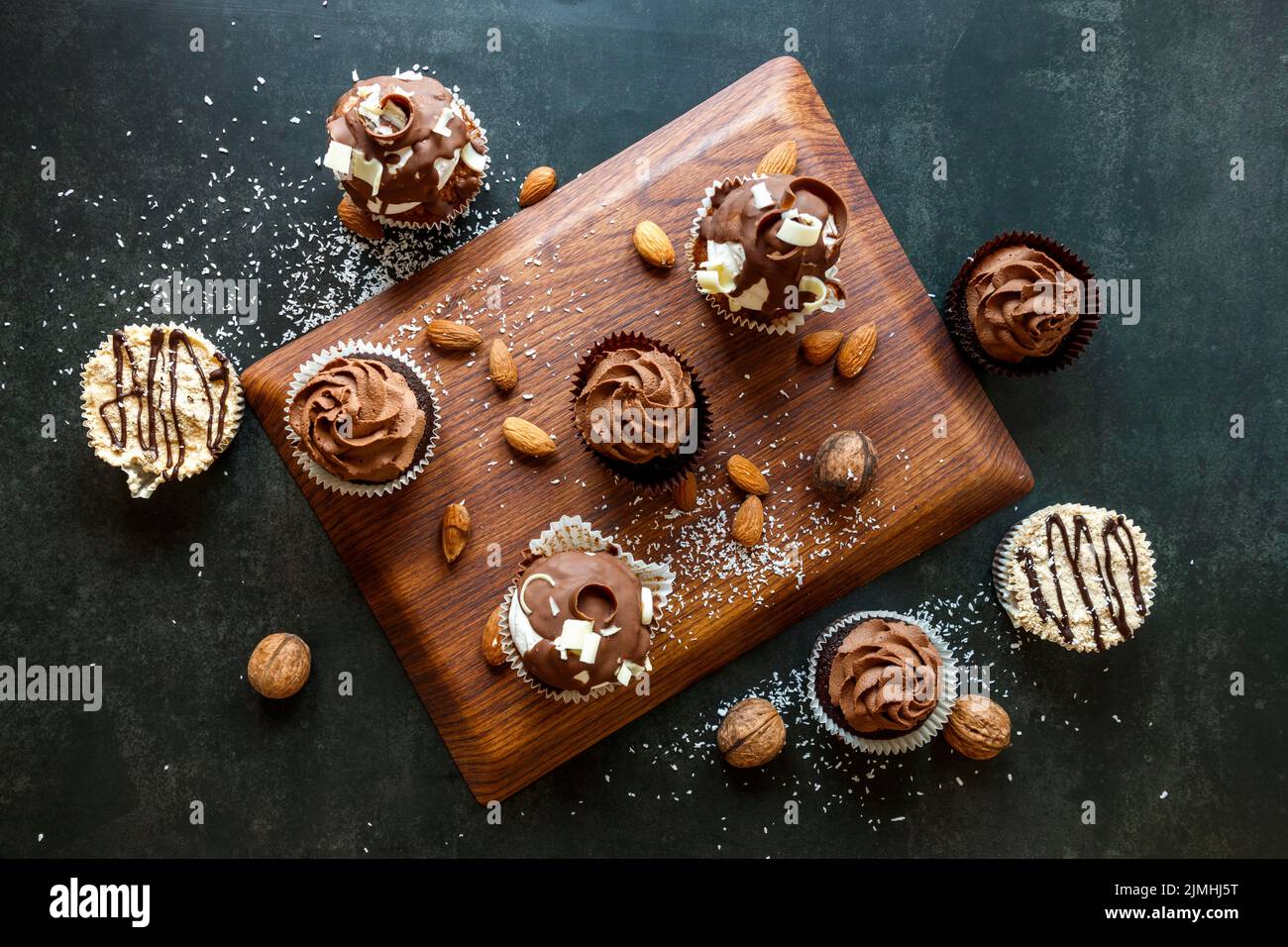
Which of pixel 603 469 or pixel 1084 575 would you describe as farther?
pixel 1084 575

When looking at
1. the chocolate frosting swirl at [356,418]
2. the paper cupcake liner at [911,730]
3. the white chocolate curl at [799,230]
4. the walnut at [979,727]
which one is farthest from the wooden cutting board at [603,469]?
the walnut at [979,727]

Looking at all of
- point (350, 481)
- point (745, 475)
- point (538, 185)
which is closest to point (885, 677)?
point (745, 475)

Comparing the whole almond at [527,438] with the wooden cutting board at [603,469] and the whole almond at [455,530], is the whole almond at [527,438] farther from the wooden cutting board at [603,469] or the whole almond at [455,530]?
the whole almond at [455,530]

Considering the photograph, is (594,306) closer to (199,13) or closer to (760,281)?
(760,281)

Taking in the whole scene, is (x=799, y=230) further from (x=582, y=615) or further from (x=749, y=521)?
(x=582, y=615)

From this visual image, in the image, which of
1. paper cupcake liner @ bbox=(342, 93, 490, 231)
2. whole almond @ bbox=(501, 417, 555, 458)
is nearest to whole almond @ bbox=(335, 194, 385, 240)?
paper cupcake liner @ bbox=(342, 93, 490, 231)

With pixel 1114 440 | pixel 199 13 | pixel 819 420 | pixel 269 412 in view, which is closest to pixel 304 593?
pixel 269 412
